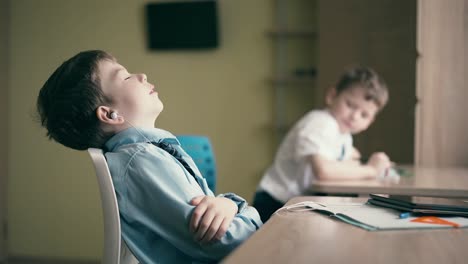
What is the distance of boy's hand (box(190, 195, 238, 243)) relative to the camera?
1.04 metres

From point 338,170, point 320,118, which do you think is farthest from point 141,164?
point 320,118

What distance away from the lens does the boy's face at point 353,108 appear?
2611mm

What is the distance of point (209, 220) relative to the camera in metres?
1.04

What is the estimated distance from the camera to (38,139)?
4836 mm

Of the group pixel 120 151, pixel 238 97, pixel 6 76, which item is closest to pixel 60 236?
pixel 6 76

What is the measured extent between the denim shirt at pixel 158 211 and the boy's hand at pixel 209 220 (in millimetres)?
14

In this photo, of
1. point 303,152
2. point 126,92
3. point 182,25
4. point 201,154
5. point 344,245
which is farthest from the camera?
point 182,25

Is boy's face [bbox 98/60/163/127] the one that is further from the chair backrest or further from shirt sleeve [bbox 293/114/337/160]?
shirt sleeve [bbox 293/114/337/160]

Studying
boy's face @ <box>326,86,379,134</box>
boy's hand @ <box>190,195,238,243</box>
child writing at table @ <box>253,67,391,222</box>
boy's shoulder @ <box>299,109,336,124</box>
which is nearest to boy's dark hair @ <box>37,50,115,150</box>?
boy's hand @ <box>190,195,238,243</box>

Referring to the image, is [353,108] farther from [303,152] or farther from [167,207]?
[167,207]

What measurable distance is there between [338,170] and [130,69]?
2699mm

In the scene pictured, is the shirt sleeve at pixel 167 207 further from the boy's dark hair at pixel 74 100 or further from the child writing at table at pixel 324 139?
the child writing at table at pixel 324 139

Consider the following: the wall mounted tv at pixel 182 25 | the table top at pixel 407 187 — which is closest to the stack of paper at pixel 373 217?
the table top at pixel 407 187

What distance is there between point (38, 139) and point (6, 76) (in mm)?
581
